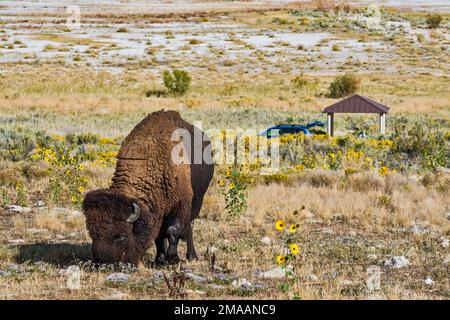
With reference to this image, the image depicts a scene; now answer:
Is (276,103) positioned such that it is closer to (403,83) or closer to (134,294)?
(403,83)

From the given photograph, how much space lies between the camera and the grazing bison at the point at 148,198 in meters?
9.25

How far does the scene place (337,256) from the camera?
37.0 feet

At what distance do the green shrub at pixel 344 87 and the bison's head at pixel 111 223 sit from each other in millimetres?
38739

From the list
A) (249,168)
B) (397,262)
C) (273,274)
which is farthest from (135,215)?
(249,168)

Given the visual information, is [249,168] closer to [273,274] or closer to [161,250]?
[161,250]

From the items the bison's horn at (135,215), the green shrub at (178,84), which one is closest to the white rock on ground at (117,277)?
the bison's horn at (135,215)

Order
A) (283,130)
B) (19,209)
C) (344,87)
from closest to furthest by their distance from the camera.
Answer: (19,209)
(283,130)
(344,87)

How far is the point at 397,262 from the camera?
10.7 m

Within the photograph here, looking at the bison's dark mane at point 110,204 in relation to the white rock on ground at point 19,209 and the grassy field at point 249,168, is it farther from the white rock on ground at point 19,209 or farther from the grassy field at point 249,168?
the white rock on ground at point 19,209

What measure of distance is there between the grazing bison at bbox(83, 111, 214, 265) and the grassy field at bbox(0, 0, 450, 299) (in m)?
0.32

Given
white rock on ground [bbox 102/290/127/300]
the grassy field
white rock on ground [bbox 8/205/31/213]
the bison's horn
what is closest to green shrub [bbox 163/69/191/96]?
the grassy field

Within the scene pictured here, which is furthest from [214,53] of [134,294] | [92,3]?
[134,294]

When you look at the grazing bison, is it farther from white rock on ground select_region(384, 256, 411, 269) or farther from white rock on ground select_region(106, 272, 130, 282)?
white rock on ground select_region(384, 256, 411, 269)

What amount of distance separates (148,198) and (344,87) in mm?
38424
